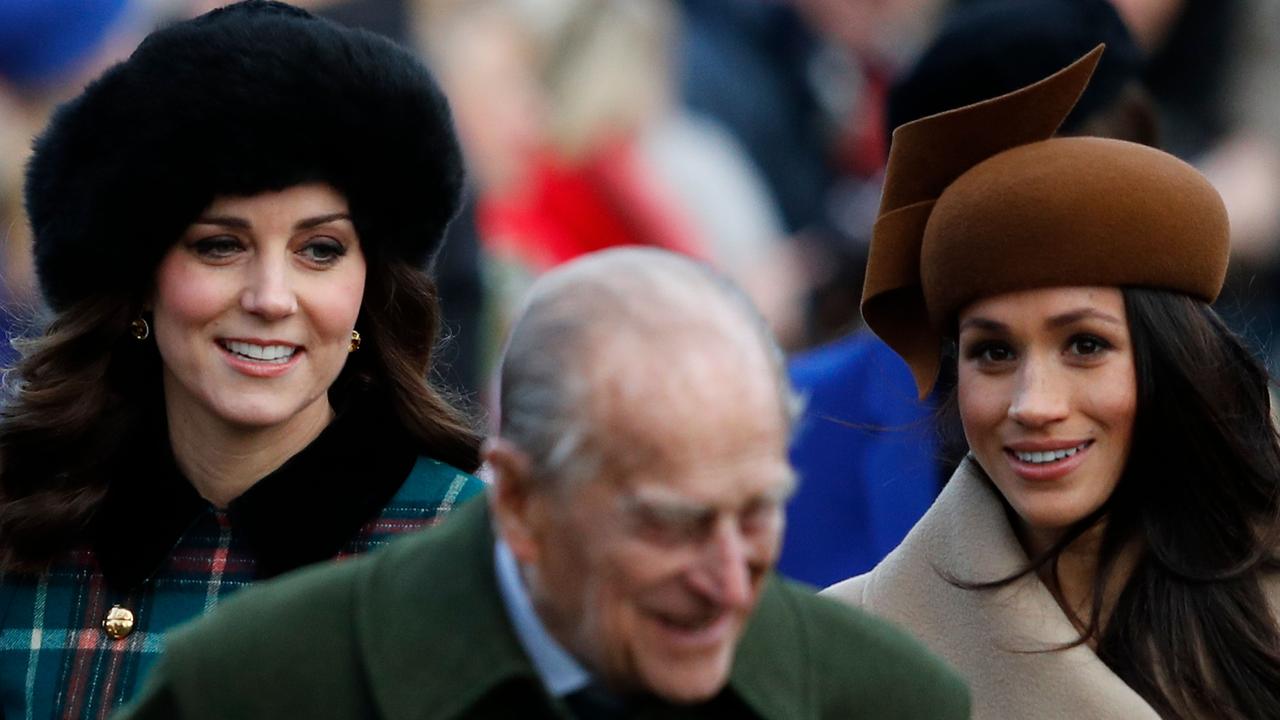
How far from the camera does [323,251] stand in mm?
4465

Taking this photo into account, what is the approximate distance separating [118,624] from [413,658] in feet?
4.68

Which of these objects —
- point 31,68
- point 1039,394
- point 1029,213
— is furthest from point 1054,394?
point 31,68

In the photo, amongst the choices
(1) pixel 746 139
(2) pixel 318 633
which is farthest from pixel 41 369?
(1) pixel 746 139

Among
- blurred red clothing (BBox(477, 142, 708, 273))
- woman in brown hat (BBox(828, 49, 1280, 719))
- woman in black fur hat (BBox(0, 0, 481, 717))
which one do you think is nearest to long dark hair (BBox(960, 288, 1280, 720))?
woman in brown hat (BBox(828, 49, 1280, 719))

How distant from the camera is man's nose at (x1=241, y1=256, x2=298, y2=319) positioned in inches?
172

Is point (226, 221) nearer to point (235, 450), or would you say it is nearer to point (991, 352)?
point (235, 450)

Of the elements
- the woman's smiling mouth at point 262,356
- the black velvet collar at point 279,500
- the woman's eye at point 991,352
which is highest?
the woman's eye at point 991,352

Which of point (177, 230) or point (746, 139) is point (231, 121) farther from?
point (746, 139)

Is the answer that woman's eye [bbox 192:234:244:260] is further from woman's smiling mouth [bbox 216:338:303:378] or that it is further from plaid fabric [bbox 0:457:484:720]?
plaid fabric [bbox 0:457:484:720]

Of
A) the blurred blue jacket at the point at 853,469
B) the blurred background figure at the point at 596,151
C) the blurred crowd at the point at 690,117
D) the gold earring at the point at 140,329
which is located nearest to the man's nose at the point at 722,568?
the gold earring at the point at 140,329

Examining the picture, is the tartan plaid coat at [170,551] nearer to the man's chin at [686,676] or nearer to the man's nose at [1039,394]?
the man's nose at [1039,394]

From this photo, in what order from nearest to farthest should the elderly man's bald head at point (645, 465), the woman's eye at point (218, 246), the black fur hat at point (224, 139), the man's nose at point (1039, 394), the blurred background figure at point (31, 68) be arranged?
the elderly man's bald head at point (645, 465) < the man's nose at point (1039, 394) < the black fur hat at point (224, 139) < the woman's eye at point (218, 246) < the blurred background figure at point (31, 68)

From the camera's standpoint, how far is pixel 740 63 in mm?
9844

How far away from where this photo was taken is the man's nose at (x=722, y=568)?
299cm
